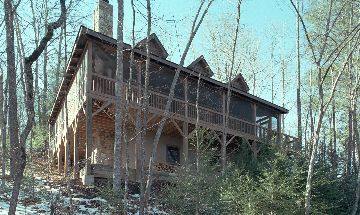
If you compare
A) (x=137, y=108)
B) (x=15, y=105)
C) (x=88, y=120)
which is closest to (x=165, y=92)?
(x=137, y=108)

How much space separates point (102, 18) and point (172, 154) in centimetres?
733

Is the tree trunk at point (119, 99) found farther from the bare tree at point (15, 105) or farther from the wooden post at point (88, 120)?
the bare tree at point (15, 105)

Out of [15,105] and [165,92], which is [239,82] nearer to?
[165,92]

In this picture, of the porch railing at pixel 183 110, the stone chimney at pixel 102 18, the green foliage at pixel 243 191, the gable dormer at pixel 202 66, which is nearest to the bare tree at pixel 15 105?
the green foliage at pixel 243 191

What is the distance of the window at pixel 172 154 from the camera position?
73.6ft

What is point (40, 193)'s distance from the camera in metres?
13.5

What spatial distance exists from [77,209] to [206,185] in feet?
11.9

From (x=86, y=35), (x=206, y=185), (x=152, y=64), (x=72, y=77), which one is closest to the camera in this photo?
(x=206, y=185)

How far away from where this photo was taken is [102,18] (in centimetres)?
2094

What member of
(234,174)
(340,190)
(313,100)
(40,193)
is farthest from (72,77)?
(313,100)

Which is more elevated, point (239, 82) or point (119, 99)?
point (239, 82)

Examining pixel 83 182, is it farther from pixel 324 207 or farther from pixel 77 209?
pixel 324 207

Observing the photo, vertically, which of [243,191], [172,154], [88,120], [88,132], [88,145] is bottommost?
[243,191]

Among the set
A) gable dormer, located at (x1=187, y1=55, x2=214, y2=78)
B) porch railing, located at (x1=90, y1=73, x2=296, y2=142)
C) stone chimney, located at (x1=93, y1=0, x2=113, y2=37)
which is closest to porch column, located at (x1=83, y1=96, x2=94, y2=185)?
porch railing, located at (x1=90, y1=73, x2=296, y2=142)
